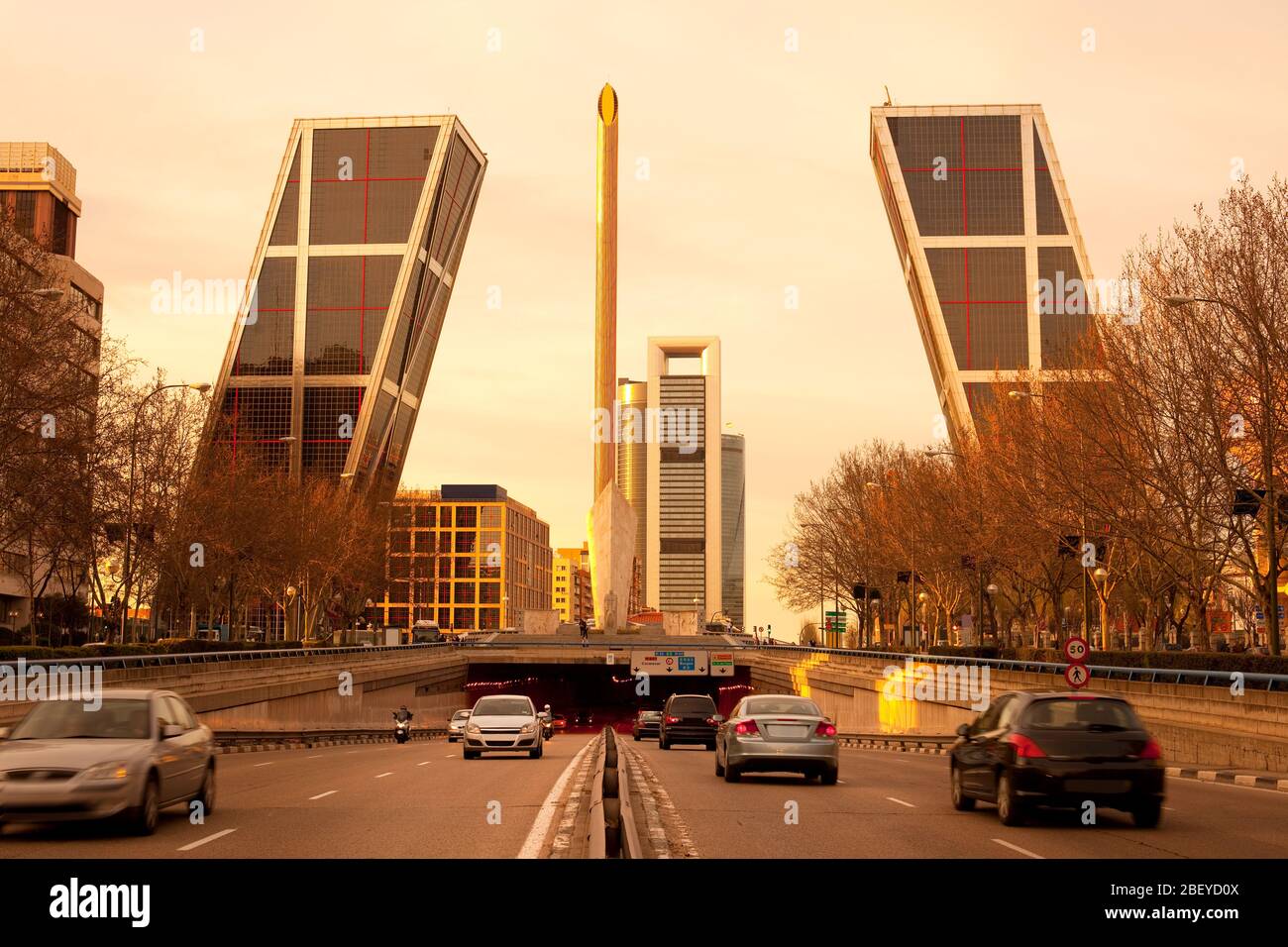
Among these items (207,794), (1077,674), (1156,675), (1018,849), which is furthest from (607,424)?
(1018,849)

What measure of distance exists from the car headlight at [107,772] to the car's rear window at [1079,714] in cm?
950

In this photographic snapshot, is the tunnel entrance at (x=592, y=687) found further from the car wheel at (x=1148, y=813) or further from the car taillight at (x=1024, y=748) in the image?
the car wheel at (x=1148, y=813)

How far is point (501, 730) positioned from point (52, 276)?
19.0 meters

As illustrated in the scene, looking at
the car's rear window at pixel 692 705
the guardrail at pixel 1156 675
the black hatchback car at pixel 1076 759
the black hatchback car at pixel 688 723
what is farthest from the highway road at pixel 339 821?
the guardrail at pixel 1156 675

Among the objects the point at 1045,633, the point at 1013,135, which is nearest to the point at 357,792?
the point at 1045,633

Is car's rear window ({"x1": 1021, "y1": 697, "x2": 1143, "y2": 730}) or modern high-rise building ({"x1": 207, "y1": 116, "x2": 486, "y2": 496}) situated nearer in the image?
car's rear window ({"x1": 1021, "y1": 697, "x2": 1143, "y2": 730})

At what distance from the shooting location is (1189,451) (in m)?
39.2

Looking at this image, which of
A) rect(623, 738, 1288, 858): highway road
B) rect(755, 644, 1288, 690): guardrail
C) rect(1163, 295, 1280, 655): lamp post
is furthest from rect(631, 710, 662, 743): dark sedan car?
rect(623, 738, 1288, 858): highway road

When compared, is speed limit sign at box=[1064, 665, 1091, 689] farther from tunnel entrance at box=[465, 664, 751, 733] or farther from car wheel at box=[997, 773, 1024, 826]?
tunnel entrance at box=[465, 664, 751, 733]

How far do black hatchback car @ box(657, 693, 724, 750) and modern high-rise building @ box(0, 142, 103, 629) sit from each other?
1636 cm

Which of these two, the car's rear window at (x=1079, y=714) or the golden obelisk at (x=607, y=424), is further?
the golden obelisk at (x=607, y=424)

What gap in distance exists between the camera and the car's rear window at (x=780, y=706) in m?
22.0

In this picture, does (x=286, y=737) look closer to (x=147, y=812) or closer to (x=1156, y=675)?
(x=1156, y=675)

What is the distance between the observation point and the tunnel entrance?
102 metres
